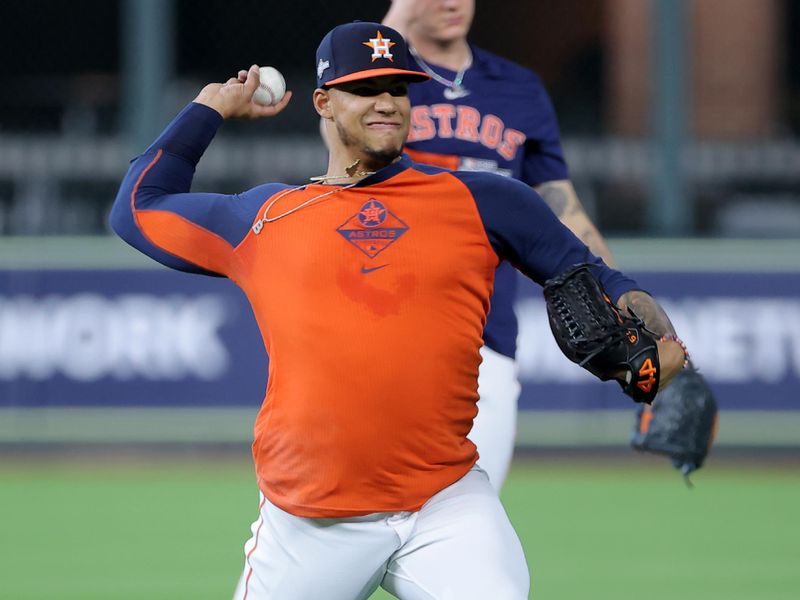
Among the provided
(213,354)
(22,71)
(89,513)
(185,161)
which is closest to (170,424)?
(213,354)

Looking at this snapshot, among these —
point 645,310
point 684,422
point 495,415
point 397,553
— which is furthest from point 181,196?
point 684,422

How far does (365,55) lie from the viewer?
4059 mm

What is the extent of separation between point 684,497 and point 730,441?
1278mm

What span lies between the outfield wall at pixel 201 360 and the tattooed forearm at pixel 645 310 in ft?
21.1

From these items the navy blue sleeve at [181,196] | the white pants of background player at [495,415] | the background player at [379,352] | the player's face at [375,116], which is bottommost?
the white pants of background player at [495,415]

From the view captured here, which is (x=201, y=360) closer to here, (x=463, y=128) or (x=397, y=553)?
(x=463, y=128)

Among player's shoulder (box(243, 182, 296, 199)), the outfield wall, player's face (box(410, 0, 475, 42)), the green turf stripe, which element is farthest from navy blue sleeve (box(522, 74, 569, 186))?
the green turf stripe

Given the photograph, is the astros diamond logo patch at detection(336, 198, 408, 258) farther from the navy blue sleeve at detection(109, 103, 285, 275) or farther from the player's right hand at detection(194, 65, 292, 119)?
the player's right hand at detection(194, 65, 292, 119)

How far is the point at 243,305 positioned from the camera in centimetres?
1048

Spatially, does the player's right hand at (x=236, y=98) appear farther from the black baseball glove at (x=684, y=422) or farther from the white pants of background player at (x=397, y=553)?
the black baseball glove at (x=684, y=422)

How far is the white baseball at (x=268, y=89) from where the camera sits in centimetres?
440

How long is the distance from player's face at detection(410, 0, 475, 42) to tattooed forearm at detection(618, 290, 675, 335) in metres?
1.89

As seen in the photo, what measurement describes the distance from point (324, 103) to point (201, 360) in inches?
255

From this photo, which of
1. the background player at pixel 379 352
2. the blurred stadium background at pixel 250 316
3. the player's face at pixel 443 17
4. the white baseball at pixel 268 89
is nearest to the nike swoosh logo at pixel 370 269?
the background player at pixel 379 352
